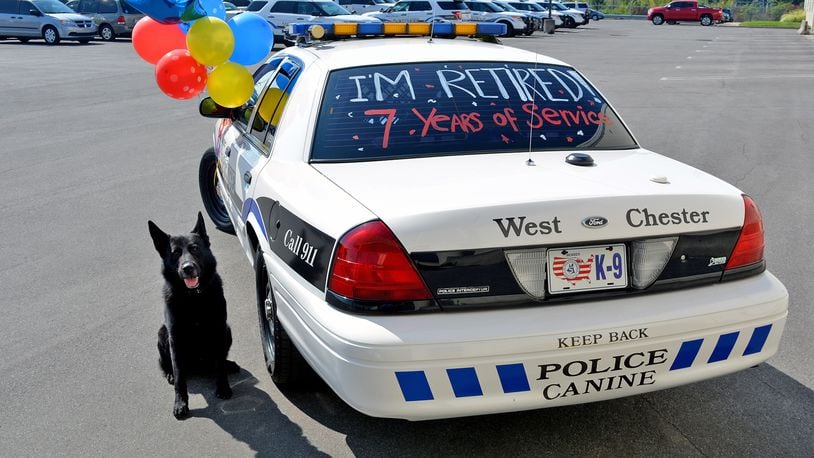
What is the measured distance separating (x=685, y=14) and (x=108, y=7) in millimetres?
42756

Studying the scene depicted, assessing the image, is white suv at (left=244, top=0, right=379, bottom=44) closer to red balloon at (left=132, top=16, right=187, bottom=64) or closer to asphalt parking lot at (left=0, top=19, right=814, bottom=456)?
asphalt parking lot at (left=0, top=19, right=814, bottom=456)

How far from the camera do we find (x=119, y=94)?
1543cm

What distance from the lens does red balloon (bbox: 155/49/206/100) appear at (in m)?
5.29

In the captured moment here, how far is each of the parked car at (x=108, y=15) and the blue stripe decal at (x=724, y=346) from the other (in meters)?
31.4

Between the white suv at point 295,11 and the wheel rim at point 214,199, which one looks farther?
the white suv at point 295,11

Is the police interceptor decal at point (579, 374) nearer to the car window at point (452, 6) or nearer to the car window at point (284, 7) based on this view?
the car window at point (284, 7)

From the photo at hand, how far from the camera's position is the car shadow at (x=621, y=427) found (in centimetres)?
338

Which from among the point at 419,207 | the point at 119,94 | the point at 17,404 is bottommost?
the point at 119,94

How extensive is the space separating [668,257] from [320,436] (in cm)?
164

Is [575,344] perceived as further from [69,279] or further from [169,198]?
[169,198]

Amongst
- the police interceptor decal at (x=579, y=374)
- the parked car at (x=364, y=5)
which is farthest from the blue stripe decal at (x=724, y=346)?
the parked car at (x=364, y=5)

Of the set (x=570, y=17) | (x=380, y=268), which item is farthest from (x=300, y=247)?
(x=570, y=17)

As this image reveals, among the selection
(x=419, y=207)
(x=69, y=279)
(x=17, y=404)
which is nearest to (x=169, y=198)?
(x=69, y=279)

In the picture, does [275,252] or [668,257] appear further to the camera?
[275,252]
